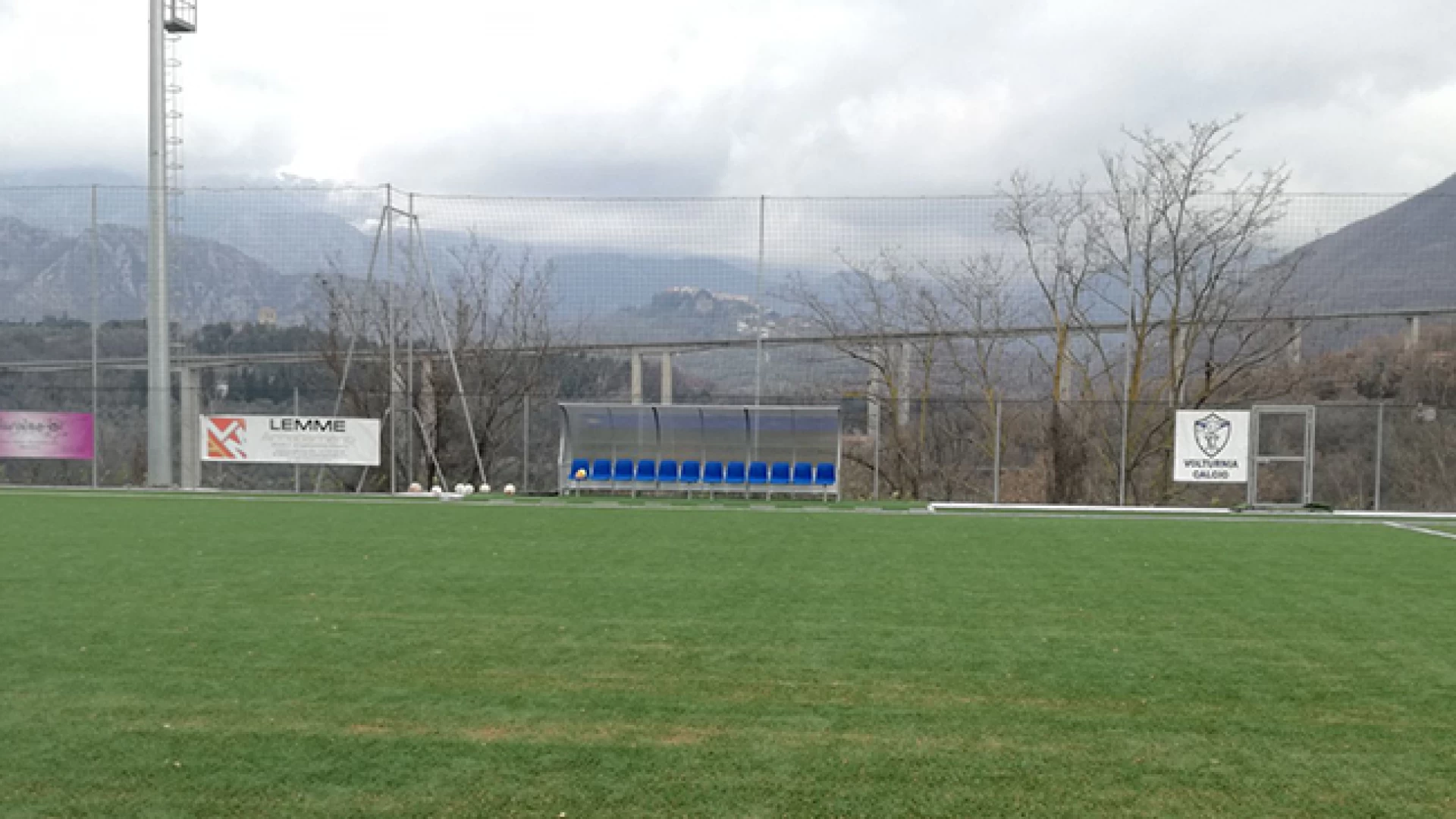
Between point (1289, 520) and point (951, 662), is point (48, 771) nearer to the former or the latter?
point (951, 662)

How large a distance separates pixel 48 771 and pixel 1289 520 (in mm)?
16554

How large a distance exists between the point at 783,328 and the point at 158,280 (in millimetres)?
11996

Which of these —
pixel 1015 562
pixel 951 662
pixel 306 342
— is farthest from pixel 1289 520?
pixel 306 342

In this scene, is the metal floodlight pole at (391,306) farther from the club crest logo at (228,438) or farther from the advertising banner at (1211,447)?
the advertising banner at (1211,447)

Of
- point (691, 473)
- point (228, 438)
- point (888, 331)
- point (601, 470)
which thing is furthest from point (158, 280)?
point (888, 331)

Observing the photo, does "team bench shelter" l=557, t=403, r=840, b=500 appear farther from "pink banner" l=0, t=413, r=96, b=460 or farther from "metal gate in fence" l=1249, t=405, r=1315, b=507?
"pink banner" l=0, t=413, r=96, b=460

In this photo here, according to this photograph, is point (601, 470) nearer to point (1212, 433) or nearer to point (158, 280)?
point (158, 280)

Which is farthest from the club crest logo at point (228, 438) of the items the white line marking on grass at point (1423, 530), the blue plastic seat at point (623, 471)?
the white line marking on grass at point (1423, 530)

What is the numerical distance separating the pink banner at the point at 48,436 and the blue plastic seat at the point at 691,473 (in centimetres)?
1113

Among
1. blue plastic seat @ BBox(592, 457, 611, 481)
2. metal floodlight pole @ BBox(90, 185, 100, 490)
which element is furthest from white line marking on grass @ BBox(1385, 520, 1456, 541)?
metal floodlight pole @ BBox(90, 185, 100, 490)

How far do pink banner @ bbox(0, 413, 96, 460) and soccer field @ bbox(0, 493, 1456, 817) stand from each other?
417 inches

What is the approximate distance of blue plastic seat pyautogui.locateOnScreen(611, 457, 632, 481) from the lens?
20.2 m

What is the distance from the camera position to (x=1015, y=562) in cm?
1096

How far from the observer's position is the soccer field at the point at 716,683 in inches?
174
